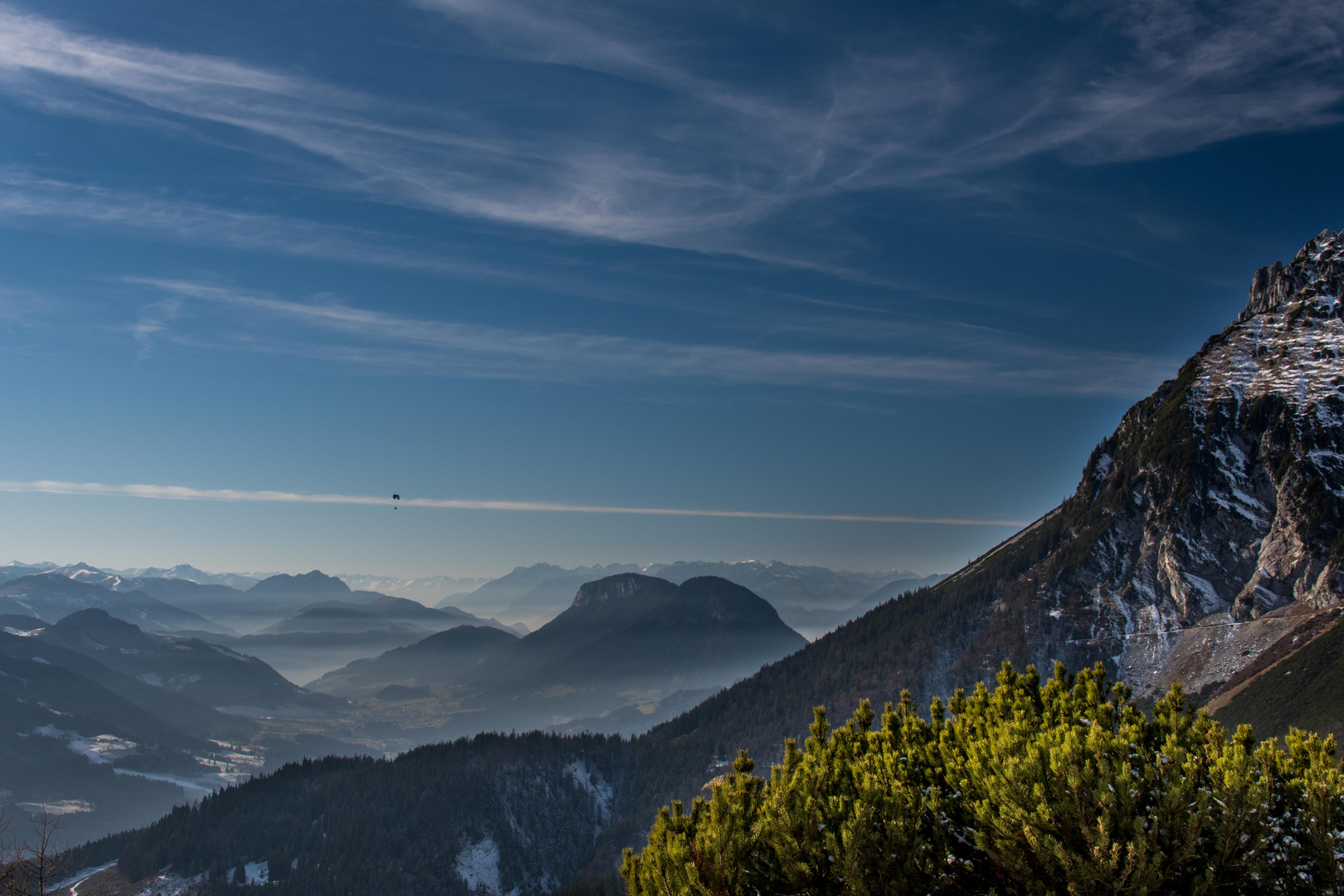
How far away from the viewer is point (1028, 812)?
2266 cm

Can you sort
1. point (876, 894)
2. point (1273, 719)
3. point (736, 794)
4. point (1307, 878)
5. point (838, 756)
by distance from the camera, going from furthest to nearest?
point (1273, 719) < point (838, 756) < point (736, 794) < point (876, 894) < point (1307, 878)

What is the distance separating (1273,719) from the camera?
19062 cm

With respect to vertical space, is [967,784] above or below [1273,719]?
above

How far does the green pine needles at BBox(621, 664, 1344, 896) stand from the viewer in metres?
21.9

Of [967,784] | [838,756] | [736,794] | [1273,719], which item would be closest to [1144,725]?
[967,784]

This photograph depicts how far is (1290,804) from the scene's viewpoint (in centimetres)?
2289

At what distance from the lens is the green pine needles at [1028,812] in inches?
861

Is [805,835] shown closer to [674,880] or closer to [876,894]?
[876,894]

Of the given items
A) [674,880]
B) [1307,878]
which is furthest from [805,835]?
[1307,878]

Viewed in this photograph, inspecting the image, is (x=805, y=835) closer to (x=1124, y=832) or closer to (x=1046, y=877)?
(x=1046, y=877)

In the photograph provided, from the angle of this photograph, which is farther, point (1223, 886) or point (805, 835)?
point (805, 835)

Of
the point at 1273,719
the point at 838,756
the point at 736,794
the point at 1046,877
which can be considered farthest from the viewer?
the point at 1273,719

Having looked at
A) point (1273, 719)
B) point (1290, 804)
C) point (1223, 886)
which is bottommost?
point (1273, 719)

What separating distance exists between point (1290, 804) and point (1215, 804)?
241 cm
